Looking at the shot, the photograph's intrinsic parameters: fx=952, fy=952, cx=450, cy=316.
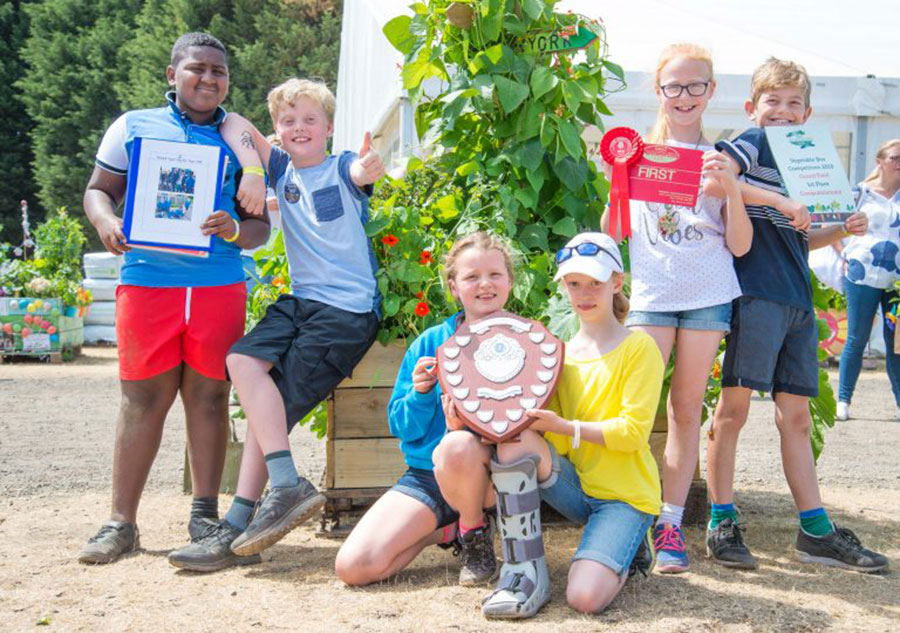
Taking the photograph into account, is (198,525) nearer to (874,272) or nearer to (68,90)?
(874,272)

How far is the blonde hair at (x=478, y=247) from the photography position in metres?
2.92

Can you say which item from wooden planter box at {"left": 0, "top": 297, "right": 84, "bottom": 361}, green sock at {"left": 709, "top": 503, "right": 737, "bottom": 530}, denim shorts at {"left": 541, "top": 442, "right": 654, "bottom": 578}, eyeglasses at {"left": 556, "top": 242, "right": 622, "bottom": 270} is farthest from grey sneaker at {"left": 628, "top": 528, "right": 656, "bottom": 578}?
wooden planter box at {"left": 0, "top": 297, "right": 84, "bottom": 361}

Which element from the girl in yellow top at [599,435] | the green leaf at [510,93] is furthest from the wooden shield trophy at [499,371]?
the green leaf at [510,93]

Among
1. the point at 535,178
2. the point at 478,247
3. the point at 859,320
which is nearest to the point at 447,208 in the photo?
the point at 535,178

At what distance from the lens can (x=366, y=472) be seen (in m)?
3.53

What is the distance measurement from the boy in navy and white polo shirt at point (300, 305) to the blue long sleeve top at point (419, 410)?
1.08ft

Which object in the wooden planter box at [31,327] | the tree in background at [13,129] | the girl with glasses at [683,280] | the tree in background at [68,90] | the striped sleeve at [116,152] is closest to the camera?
the girl with glasses at [683,280]

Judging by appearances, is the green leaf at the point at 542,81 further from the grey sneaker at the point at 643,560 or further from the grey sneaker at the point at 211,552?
the grey sneaker at the point at 211,552

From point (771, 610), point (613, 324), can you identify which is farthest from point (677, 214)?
point (771, 610)

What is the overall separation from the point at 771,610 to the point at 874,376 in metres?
7.30

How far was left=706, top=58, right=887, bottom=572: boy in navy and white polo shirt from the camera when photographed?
10.1ft

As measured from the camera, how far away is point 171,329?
3.27 m

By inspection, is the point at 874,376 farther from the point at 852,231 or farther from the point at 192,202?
the point at 192,202

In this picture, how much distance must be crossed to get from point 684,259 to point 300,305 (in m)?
1.31
